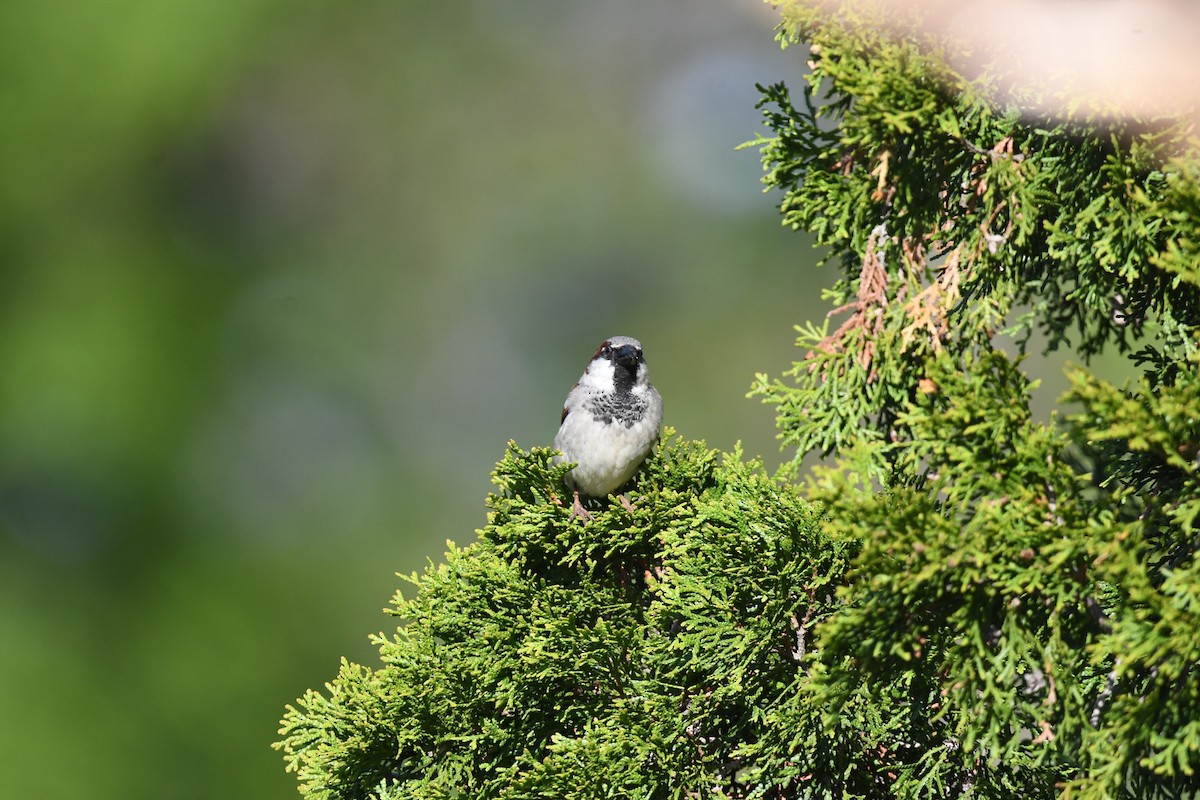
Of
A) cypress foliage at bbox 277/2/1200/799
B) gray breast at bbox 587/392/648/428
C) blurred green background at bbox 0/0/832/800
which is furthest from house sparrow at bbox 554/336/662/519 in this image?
blurred green background at bbox 0/0/832/800

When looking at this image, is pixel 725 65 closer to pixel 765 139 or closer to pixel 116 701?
pixel 116 701

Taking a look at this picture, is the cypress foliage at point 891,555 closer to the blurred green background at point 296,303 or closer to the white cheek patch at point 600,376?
the white cheek patch at point 600,376

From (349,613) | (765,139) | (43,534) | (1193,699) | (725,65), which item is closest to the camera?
(1193,699)

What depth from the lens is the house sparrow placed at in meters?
2.78

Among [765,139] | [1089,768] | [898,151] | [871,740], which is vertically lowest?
[1089,768]

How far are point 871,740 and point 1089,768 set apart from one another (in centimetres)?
41

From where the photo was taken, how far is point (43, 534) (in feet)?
16.5

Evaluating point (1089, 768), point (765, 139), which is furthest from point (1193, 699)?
point (765, 139)

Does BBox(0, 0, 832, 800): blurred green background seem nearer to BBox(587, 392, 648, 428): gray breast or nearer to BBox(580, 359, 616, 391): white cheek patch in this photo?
BBox(580, 359, 616, 391): white cheek patch

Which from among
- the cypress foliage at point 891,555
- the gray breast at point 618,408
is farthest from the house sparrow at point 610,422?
the cypress foliage at point 891,555

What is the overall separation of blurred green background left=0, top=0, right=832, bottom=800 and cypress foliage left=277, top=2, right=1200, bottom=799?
3.37 metres

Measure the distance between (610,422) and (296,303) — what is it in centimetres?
497

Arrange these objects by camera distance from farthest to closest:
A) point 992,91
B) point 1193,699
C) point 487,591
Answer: point 487,591 < point 992,91 < point 1193,699

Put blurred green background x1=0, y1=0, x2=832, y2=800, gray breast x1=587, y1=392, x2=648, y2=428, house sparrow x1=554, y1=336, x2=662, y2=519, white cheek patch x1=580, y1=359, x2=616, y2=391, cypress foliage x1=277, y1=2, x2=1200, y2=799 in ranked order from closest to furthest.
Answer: cypress foliage x1=277, y1=2, x2=1200, y2=799, house sparrow x1=554, y1=336, x2=662, y2=519, gray breast x1=587, y1=392, x2=648, y2=428, white cheek patch x1=580, y1=359, x2=616, y2=391, blurred green background x1=0, y1=0, x2=832, y2=800
